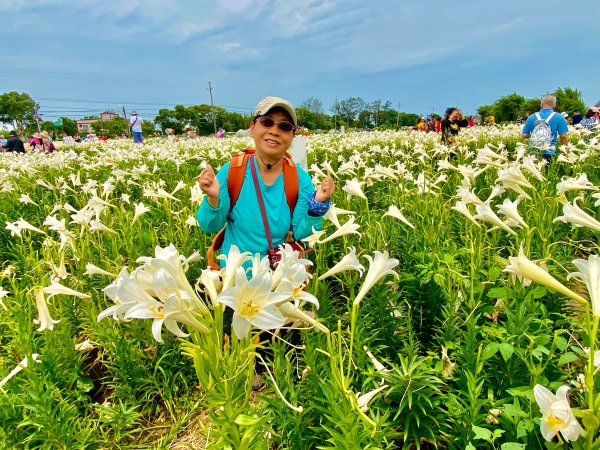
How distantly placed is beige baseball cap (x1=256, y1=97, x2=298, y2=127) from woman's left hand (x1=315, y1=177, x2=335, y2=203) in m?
0.47

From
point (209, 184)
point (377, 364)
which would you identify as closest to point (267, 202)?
point (209, 184)

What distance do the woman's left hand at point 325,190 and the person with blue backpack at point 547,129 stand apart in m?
4.92

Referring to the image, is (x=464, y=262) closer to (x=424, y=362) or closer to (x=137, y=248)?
(x=424, y=362)

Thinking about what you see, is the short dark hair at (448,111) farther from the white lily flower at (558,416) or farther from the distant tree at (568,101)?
the distant tree at (568,101)

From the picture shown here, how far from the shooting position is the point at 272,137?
2.45 m

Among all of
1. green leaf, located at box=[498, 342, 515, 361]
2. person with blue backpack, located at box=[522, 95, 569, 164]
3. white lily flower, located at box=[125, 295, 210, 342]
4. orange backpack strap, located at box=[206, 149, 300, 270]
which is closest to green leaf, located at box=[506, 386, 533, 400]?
green leaf, located at box=[498, 342, 515, 361]

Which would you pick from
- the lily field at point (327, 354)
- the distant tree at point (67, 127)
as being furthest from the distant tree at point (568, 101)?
the distant tree at point (67, 127)

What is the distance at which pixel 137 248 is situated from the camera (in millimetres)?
3609

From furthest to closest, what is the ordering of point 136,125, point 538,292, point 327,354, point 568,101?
point 568,101 < point 136,125 < point 538,292 < point 327,354

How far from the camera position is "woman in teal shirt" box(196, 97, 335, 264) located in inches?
96.7

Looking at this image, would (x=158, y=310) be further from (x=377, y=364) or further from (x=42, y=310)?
(x=42, y=310)

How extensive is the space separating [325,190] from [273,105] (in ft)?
2.07

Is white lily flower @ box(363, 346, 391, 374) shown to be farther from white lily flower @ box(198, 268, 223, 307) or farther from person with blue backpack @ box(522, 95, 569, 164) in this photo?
person with blue backpack @ box(522, 95, 569, 164)

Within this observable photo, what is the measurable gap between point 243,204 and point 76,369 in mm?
1496
